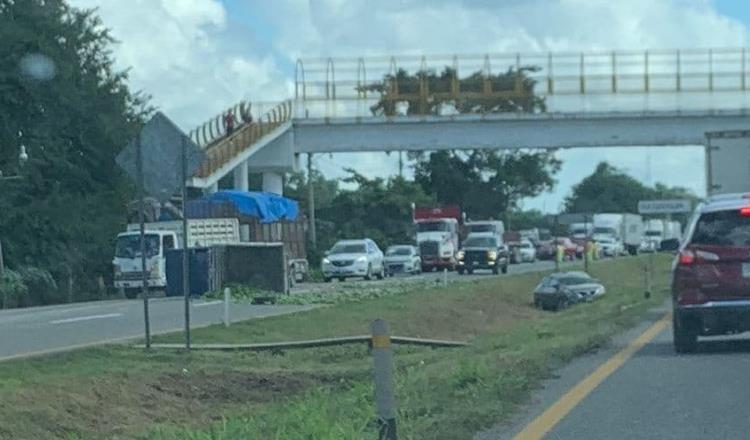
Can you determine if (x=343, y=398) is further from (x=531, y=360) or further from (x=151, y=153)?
(x=151, y=153)

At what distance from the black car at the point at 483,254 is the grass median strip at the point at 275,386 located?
120 feet

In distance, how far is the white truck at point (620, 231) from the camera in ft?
338

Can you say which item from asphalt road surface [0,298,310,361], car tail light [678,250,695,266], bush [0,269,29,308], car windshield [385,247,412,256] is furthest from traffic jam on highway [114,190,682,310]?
car tail light [678,250,695,266]

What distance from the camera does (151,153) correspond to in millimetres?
21500

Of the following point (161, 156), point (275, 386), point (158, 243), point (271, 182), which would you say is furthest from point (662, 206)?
point (271, 182)

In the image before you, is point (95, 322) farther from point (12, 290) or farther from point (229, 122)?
point (229, 122)

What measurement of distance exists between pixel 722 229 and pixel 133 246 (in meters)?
32.9

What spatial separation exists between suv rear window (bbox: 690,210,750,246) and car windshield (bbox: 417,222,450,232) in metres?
56.4

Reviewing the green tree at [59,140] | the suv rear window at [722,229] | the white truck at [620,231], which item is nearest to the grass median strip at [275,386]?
the suv rear window at [722,229]

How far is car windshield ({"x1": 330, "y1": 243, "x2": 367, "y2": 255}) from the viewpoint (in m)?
62.6

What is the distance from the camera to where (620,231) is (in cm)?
10450

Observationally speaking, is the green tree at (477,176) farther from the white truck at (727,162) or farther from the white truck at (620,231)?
the white truck at (727,162)

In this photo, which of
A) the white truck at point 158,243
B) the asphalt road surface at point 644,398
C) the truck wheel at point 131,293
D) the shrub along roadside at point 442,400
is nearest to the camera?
the shrub along roadside at point 442,400

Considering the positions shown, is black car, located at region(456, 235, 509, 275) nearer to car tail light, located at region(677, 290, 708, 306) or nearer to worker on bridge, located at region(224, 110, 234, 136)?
worker on bridge, located at region(224, 110, 234, 136)
